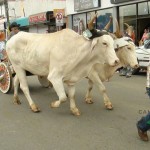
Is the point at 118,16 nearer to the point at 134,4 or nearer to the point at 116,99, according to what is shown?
the point at 134,4

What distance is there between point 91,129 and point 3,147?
1625 mm

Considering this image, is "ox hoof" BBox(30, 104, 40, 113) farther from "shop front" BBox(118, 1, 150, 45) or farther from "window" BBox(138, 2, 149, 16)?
"window" BBox(138, 2, 149, 16)

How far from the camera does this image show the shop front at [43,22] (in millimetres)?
28641

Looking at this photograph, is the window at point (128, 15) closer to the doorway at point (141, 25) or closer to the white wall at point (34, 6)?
the doorway at point (141, 25)

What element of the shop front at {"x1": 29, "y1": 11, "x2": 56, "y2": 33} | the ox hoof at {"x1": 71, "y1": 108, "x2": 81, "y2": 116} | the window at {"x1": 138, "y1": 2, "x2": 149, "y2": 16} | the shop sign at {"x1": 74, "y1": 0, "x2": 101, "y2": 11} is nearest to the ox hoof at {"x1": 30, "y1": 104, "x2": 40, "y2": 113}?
the ox hoof at {"x1": 71, "y1": 108, "x2": 81, "y2": 116}

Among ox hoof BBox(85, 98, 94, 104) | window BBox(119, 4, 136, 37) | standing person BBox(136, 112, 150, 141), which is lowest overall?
ox hoof BBox(85, 98, 94, 104)

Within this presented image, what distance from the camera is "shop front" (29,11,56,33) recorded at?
28.6 metres

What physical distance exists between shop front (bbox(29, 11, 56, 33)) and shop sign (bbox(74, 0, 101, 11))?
4.31 metres

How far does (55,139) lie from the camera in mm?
5926

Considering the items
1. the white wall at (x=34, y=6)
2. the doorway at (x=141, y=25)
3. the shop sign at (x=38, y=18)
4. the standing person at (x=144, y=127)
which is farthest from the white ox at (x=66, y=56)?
the white wall at (x=34, y=6)

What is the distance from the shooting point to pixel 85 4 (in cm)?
2359

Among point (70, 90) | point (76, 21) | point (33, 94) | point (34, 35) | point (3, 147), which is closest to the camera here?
point (3, 147)

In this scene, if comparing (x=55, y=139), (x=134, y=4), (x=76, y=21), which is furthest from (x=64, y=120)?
(x=76, y=21)

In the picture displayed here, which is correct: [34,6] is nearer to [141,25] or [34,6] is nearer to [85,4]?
[85,4]
